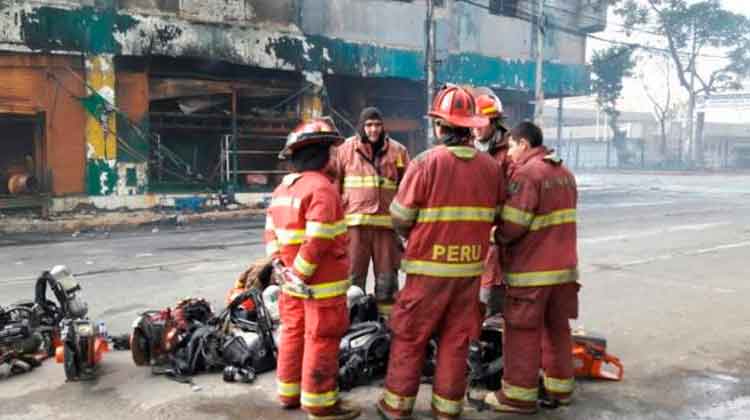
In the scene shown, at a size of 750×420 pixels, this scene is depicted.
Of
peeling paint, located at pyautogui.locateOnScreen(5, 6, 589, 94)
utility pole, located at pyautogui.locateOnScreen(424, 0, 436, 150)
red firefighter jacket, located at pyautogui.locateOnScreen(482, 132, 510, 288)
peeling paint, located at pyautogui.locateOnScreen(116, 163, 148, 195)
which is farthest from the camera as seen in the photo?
utility pole, located at pyautogui.locateOnScreen(424, 0, 436, 150)

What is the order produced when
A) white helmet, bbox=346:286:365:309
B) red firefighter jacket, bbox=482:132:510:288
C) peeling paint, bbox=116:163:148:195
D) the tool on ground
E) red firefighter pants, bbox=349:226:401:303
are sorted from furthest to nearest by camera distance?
peeling paint, bbox=116:163:148:195, red firefighter pants, bbox=349:226:401:303, white helmet, bbox=346:286:365:309, red firefighter jacket, bbox=482:132:510:288, the tool on ground

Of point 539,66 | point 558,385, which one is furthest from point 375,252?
point 539,66

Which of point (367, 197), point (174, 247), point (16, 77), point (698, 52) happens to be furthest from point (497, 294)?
point (698, 52)

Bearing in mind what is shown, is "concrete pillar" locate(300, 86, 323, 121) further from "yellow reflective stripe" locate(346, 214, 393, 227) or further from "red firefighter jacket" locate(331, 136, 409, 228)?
"yellow reflective stripe" locate(346, 214, 393, 227)

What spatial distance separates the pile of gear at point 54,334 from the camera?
4297 millimetres

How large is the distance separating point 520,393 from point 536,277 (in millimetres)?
690

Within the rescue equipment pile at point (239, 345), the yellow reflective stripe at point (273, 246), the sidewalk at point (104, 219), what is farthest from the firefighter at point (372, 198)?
the sidewalk at point (104, 219)

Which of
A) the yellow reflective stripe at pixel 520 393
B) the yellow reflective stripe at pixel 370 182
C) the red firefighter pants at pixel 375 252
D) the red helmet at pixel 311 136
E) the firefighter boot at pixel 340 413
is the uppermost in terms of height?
the red helmet at pixel 311 136

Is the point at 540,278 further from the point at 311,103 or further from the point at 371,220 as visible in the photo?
the point at 311,103

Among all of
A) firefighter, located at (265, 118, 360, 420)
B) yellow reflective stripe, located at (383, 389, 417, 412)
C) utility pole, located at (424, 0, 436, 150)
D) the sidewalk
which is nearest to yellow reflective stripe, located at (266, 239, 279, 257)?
firefighter, located at (265, 118, 360, 420)

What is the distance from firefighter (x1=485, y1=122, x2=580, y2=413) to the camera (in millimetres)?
3879

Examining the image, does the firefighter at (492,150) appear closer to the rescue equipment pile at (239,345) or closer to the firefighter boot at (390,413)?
the rescue equipment pile at (239,345)

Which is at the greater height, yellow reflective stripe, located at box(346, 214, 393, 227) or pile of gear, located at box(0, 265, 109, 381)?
yellow reflective stripe, located at box(346, 214, 393, 227)

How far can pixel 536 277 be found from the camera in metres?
3.88
